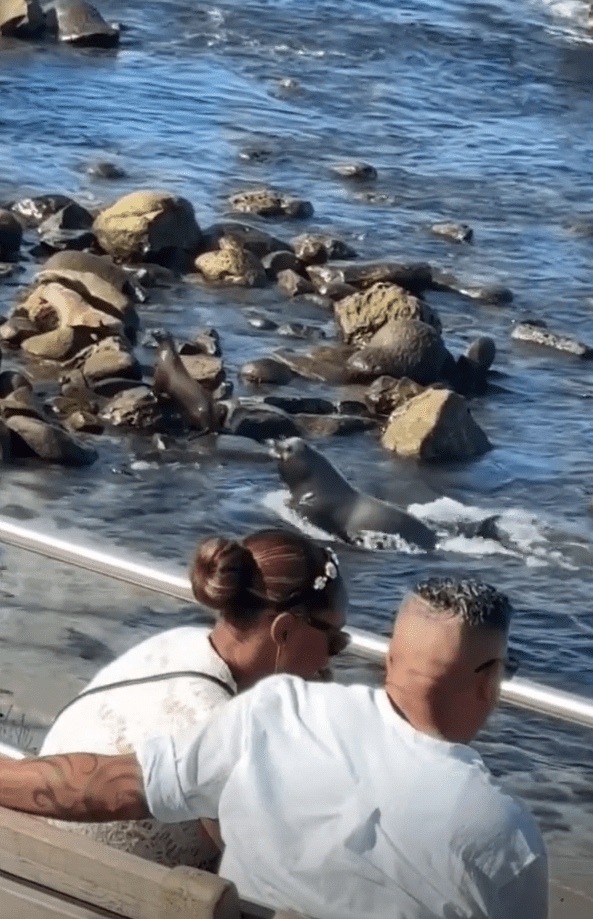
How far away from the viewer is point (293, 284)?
14.7 m

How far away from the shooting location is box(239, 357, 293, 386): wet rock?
1267 centimetres

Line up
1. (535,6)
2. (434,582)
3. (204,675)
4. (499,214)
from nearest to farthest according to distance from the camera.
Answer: (434,582) → (204,675) → (499,214) → (535,6)

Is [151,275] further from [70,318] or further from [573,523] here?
[573,523]

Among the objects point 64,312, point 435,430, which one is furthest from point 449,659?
point 64,312

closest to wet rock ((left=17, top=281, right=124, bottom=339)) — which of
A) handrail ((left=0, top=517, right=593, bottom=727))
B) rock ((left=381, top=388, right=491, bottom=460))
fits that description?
rock ((left=381, top=388, right=491, bottom=460))

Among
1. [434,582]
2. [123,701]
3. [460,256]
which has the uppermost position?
[434,582]

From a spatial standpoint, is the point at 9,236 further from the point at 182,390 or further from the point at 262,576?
the point at 262,576

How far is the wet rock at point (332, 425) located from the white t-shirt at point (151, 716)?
8310mm

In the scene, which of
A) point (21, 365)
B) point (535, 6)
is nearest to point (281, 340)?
point (21, 365)

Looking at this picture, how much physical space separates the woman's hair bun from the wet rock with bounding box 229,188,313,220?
13605mm

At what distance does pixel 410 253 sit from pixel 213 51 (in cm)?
831

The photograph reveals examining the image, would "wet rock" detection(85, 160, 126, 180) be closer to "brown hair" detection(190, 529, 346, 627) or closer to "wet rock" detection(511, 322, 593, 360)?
"wet rock" detection(511, 322, 593, 360)

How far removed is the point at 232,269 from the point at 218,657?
11.4m

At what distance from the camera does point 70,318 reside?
12773 millimetres
